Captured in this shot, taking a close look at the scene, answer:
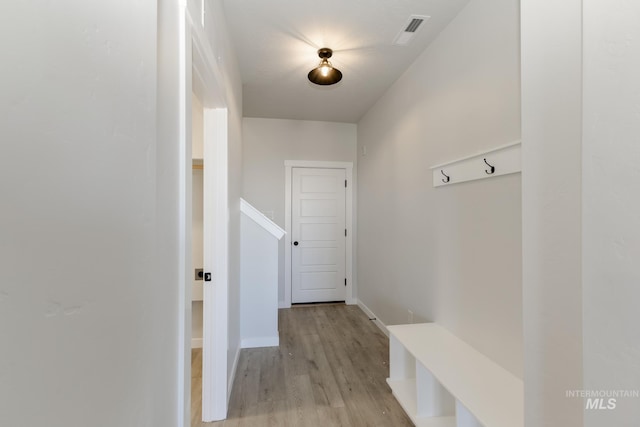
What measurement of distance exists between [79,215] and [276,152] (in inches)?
144

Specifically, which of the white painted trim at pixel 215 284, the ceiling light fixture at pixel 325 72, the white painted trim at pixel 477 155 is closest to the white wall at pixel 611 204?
the white painted trim at pixel 477 155

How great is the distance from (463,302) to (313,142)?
2966 mm

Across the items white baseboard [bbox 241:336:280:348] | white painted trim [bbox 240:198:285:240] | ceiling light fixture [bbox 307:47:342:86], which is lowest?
white baseboard [bbox 241:336:280:348]

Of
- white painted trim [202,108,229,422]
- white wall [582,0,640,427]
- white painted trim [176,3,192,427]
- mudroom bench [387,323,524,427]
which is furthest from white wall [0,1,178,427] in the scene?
mudroom bench [387,323,524,427]

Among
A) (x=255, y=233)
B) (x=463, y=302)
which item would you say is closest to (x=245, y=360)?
(x=255, y=233)

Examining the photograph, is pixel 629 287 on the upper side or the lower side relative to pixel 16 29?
lower

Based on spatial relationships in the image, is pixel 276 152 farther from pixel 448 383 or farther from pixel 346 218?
pixel 448 383

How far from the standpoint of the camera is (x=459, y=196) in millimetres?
A: 1854

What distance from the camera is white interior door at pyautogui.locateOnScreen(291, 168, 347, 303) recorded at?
13.3 ft

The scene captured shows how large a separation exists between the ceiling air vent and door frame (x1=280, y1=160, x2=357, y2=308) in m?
2.11

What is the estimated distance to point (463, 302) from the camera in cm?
181

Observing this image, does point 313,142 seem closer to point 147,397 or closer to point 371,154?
point 371,154

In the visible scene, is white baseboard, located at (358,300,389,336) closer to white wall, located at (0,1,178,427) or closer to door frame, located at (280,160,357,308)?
door frame, located at (280,160,357,308)

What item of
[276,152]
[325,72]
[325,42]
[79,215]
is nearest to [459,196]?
[325,72]
